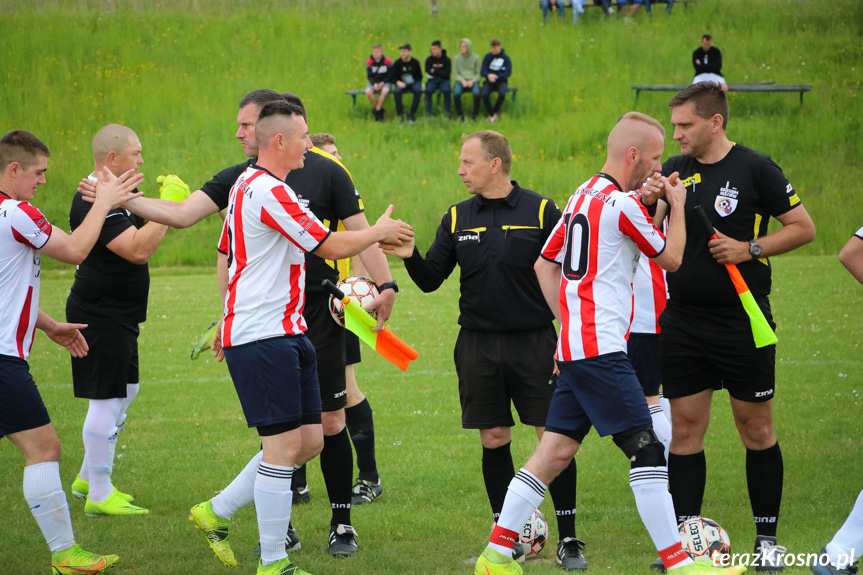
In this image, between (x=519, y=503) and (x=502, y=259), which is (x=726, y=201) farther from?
(x=519, y=503)

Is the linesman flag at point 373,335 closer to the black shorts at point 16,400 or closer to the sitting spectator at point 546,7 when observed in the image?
the black shorts at point 16,400

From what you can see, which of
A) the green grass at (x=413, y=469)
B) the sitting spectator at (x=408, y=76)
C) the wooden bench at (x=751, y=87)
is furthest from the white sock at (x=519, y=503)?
the wooden bench at (x=751, y=87)

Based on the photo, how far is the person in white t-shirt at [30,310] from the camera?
484cm

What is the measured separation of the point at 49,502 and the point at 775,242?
178 inches

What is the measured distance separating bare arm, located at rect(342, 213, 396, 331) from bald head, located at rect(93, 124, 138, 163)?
5.50 ft

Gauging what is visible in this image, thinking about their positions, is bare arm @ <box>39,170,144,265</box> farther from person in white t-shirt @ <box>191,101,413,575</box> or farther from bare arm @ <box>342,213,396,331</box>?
bare arm @ <box>342,213,396,331</box>

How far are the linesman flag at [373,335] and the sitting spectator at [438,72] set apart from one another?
22857mm

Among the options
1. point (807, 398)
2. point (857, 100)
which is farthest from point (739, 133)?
point (807, 398)

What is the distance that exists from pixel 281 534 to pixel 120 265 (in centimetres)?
268

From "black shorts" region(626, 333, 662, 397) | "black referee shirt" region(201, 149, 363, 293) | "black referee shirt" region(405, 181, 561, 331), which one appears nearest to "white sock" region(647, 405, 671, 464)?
"black shorts" region(626, 333, 662, 397)

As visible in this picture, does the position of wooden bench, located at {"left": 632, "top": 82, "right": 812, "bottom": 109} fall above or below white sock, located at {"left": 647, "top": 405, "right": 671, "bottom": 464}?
above

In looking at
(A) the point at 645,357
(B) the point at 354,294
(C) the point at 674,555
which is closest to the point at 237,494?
(B) the point at 354,294

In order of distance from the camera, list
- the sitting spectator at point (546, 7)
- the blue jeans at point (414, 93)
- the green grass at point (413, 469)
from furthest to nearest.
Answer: the sitting spectator at point (546, 7)
the blue jeans at point (414, 93)
the green grass at point (413, 469)

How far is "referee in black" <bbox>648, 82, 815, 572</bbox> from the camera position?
508cm
